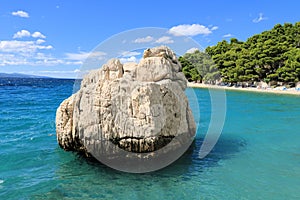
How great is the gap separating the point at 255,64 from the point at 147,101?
61185 millimetres

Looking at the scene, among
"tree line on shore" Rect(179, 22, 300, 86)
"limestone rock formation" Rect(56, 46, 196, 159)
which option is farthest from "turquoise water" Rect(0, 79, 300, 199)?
"tree line on shore" Rect(179, 22, 300, 86)

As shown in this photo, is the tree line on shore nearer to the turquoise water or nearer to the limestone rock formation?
the turquoise water

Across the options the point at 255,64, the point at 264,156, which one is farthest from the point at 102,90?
the point at 255,64

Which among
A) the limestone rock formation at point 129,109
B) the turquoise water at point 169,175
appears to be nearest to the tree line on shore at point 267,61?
the turquoise water at point 169,175

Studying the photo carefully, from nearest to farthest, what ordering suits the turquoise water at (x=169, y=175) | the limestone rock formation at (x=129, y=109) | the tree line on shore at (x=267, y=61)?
the turquoise water at (x=169, y=175) < the limestone rock formation at (x=129, y=109) < the tree line on shore at (x=267, y=61)

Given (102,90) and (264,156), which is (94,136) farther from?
(264,156)

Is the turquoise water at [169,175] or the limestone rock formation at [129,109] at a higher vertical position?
the limestone rock formation at [129,109]

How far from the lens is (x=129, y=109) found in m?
8.91

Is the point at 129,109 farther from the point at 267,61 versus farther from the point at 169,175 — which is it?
the point at 267,61

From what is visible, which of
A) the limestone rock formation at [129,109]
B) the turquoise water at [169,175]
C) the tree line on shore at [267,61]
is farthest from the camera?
the tree line on shore at [267,61]

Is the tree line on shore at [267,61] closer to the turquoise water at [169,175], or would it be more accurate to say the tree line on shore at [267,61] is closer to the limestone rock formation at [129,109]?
the turquoise water at [169,175]

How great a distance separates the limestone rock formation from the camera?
29.0 feet

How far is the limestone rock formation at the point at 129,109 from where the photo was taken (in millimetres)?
8836

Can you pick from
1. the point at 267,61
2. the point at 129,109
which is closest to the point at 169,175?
the point at 129,109
